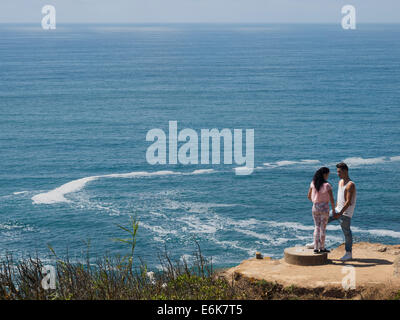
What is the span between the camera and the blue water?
150ft

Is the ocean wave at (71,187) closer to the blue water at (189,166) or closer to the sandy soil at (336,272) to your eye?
the blue water at (189,166)

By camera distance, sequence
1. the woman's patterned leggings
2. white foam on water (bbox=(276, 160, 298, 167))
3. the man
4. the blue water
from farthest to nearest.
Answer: white foam on water (bbox=(276, 160, 298, 167)), the blue water, the woman's patterned leggings, the man

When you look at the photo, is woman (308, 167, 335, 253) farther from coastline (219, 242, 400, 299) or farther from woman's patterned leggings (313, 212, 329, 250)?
coastline (219, 242, 400, 299)

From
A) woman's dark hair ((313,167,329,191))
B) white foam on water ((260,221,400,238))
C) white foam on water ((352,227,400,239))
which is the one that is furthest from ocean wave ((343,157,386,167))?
woman's dark hair ((313,167,329,191))

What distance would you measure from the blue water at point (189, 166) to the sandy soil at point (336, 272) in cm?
2290

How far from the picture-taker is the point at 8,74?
145375 millimetres

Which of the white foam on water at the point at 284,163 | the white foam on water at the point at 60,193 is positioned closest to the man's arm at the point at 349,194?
the white foam on water at the point at 60,193

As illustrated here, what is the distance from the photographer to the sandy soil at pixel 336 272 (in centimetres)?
1517

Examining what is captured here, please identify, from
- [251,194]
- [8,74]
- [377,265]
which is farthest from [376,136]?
[8,74]

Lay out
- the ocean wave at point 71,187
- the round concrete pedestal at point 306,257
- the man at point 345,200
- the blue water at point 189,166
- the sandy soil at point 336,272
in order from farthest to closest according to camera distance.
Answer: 1. the ocean wave at point 71,187
2. the blue water at point 189,166
3. the round concrete pedestal at point 306,257
4. the man at point 345,200
5. the sandy soil at point 336,272

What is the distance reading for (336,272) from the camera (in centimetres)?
1586

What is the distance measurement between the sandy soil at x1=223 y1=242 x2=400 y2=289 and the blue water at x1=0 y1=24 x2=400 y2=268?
22.9 metres
